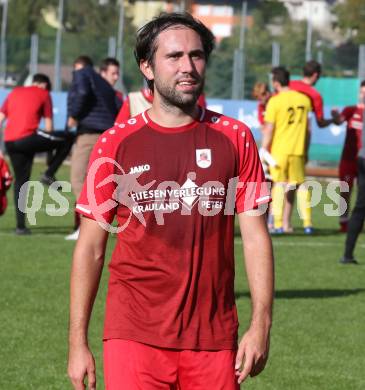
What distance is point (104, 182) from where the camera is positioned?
5.29 meters

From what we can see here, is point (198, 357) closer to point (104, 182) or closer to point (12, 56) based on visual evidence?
point (104, 182)

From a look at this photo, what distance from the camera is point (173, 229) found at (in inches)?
209

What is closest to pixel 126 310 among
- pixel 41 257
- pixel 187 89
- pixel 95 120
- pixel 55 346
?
pixel 187 89

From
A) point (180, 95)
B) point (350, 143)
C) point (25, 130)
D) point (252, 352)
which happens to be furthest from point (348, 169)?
point (252, 352)

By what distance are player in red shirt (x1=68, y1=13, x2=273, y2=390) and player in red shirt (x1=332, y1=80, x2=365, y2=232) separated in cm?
1476

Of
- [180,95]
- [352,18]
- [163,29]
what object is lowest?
[180,95]

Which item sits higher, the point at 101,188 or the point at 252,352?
the point at 101,188

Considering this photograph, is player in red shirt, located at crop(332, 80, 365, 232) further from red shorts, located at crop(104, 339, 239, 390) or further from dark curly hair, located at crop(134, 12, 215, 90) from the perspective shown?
red shorts, located at crop(104, 339, 239, 390)

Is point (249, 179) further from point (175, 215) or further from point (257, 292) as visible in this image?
point (257, 292)

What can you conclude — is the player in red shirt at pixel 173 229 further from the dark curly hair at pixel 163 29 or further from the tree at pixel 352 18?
the tree at pixel 352 18

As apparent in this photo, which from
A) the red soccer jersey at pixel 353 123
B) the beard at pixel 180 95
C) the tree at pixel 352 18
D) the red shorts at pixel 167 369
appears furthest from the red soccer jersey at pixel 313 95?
the tree at pixel 352 18

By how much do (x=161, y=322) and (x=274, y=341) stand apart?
18.0 ft

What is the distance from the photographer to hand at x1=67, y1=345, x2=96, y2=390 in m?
5.20

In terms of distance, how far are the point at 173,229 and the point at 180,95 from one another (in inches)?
20.1
